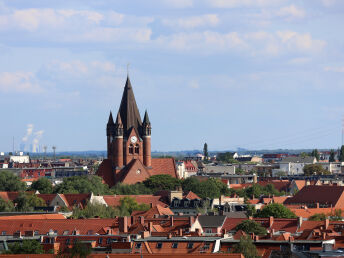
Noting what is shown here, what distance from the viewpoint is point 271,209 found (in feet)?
393

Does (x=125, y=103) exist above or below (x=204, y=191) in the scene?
above

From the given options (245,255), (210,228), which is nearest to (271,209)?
(210,228)

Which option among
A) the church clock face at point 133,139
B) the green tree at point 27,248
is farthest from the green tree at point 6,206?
the green tree at point 27,248

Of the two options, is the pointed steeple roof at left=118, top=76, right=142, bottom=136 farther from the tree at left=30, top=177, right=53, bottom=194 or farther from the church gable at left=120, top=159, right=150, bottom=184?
the tree at left=30, top=177, right=53, bottom=194

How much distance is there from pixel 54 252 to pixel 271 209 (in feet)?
152

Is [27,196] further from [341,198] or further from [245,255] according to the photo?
[245,255]

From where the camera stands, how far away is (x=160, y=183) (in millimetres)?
173375

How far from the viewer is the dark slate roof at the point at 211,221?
103m

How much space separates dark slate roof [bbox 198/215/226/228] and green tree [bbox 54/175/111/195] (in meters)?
51.4

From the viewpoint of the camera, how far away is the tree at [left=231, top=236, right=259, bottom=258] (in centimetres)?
7556

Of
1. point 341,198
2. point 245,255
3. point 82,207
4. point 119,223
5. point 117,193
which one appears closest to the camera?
point 245,255

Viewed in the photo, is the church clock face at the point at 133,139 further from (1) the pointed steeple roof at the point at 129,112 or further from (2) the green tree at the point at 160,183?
(2) the green tree at the point at 160,183

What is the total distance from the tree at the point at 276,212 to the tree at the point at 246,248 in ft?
→ 128

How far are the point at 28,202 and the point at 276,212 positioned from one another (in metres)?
32.0
